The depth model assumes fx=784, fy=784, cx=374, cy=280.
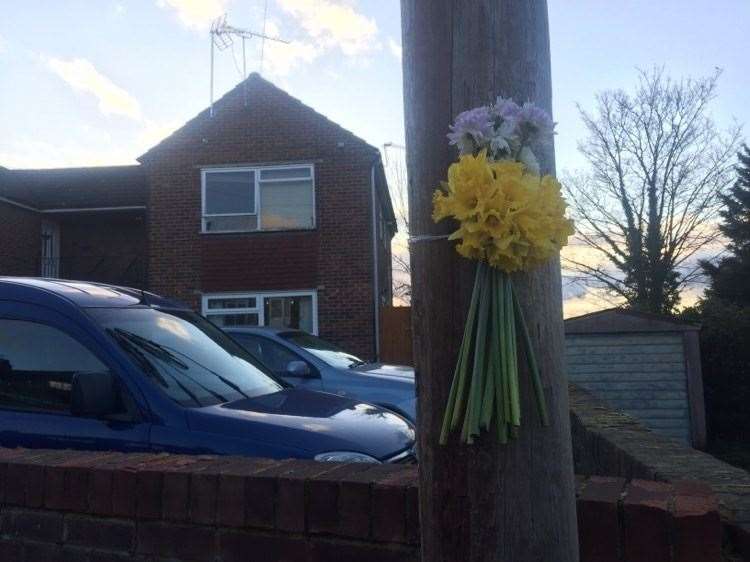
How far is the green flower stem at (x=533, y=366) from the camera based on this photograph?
155 centimetres

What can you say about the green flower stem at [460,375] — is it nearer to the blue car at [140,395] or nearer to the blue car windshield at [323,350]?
the blue car at [140,395]

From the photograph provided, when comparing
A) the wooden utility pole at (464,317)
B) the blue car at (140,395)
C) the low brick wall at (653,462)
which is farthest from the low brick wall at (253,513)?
the blue car at (140,395)

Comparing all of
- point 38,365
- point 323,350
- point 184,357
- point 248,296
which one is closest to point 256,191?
point 248,296

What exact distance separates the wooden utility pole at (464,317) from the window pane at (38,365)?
2613 millimetres

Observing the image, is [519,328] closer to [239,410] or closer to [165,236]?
[239,410]

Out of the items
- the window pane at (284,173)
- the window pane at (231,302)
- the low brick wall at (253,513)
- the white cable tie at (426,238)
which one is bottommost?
the low brick wall at (253,513)

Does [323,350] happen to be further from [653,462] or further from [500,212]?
[500,212]

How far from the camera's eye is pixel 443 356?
5.32ft

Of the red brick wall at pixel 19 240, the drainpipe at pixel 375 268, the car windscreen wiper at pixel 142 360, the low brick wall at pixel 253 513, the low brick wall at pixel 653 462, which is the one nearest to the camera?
the low brick wall at pixel 253 513

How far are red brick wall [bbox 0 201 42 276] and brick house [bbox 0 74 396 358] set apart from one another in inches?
183

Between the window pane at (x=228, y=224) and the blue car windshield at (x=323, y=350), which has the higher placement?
the window pane at (x=228, y=224)

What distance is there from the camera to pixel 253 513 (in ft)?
8.01

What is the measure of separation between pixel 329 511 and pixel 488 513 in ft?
2.85

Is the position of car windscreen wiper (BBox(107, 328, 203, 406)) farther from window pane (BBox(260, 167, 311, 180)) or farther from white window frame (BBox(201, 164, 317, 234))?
window pane (BBox(260, 167, 311, 180))
